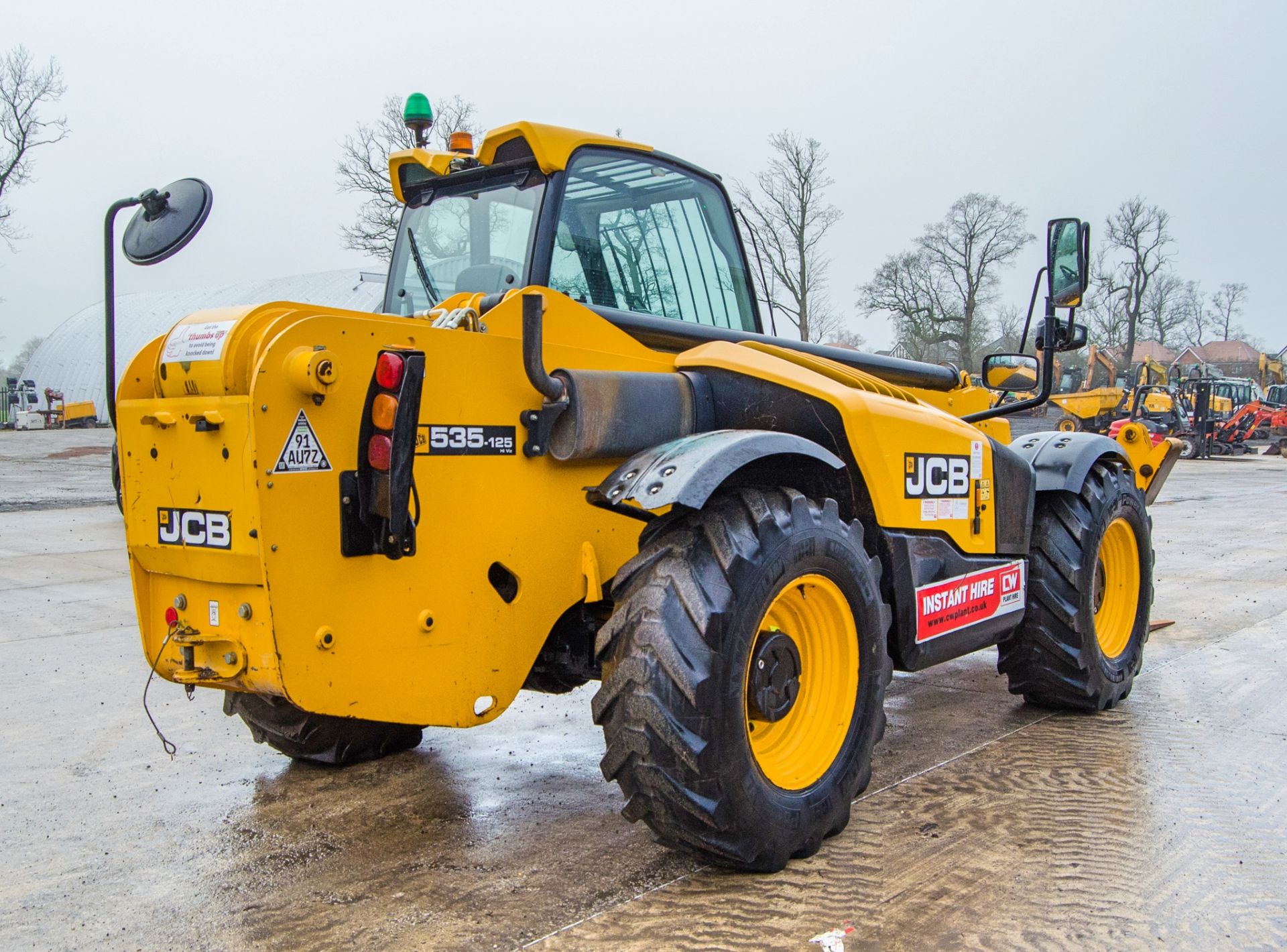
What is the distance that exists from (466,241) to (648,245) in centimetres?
69

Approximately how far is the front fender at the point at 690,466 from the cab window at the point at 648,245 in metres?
0.80

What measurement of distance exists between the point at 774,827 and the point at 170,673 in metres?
1.82

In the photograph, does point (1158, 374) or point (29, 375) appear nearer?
point (1158, 374)

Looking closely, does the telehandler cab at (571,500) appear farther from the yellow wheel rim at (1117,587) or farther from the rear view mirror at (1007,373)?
the yellow wheel rim at (1117,587)

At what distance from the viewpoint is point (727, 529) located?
3250 mm

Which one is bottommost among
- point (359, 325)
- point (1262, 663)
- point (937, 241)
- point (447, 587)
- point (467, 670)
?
point (1262, 663)

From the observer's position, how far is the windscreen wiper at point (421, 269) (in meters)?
4.27

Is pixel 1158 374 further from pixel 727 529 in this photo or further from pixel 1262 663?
pixel 727 529

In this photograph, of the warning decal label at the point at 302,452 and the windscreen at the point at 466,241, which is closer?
the warning decal label at the point at 302,452

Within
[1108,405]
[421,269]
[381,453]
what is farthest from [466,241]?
[1108,405]

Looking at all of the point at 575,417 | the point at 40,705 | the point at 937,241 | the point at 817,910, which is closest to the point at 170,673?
the point at 575,417

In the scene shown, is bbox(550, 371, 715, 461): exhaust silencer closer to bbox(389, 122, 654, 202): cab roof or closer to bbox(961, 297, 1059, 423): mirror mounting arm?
bbox(389, 122, 654, 202): cab roof

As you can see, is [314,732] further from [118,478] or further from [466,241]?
[466,241]

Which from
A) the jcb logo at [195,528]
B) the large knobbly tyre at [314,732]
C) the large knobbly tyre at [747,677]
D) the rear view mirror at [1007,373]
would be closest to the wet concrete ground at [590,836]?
the large knobbly tyre at [314,732]
